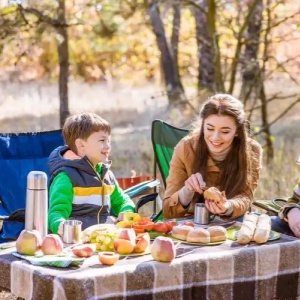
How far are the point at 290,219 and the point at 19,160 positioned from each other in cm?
152

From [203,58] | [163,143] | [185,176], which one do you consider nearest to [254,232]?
[185,176]

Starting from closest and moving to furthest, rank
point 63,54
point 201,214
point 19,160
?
Result: point 201,214 < point 19,160 < point 63,54

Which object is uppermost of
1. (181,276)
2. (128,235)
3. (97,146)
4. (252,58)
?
(252,58)

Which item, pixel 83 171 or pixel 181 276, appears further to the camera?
pixel 83 171

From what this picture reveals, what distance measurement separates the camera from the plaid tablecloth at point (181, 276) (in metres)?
2.45

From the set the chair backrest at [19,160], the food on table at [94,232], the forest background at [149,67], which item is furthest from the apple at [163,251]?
the forest background at [149,67]

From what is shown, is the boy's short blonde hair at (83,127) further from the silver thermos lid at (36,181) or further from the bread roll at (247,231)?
the bread roll at (247,231)

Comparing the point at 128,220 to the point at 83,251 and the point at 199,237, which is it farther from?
the point at 83,251

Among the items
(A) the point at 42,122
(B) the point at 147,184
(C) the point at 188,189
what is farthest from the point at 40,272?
(A) the point at 42,122

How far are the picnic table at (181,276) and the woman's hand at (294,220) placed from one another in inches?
10.7

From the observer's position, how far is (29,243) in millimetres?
2678

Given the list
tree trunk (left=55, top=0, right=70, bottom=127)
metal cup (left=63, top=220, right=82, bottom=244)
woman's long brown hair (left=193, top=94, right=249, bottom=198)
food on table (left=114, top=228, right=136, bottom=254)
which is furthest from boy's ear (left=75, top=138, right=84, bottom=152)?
tree trunk (left=55, top=0, right=70, bottom=127)

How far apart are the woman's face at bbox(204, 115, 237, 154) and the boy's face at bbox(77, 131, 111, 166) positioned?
459mm

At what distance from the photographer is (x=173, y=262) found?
104 inches
